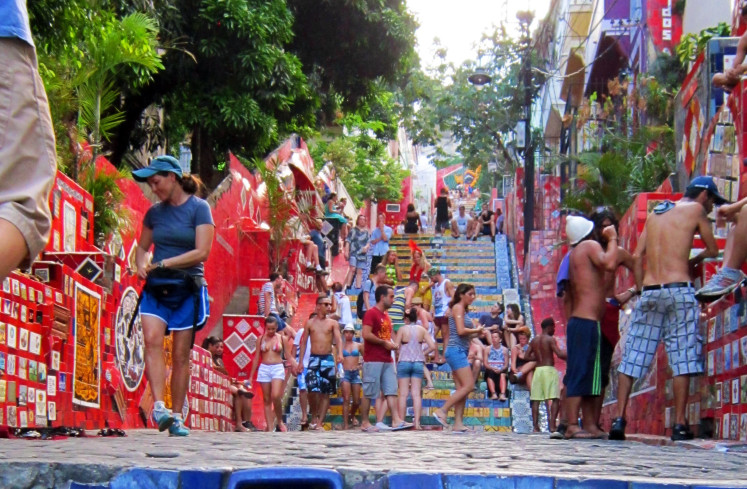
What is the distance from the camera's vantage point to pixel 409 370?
14125 mm

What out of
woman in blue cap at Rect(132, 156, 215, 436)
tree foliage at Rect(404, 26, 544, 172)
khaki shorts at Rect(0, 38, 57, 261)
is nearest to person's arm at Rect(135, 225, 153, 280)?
woman in blue cap at Rect(132, 156, 215, 436)

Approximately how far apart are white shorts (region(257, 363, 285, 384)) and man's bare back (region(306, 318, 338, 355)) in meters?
0.50

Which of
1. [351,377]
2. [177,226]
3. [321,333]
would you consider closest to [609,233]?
[177,226]

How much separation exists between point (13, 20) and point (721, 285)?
5.99 metres

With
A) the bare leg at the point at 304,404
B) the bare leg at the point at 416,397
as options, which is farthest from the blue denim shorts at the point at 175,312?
the bare leg at the point at 304,404

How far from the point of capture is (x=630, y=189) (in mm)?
17266

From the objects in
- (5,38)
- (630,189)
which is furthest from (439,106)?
(5,38)

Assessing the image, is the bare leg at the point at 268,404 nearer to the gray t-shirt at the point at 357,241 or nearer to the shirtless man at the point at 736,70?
the shirtless man at the point at 736,70

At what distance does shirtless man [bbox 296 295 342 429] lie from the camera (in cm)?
1452

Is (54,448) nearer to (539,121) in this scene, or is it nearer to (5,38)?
(5,38)

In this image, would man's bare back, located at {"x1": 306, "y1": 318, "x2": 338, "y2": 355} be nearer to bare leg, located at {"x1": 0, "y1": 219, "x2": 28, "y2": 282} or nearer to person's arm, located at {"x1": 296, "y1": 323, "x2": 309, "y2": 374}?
person's arm, located at {"x1": 296, "y1": 323, "x2": 309, "y2": 374}

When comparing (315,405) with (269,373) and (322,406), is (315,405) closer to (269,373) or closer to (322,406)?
(322,406)

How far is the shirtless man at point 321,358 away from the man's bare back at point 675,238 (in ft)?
21.1

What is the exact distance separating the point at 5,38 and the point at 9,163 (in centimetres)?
33
